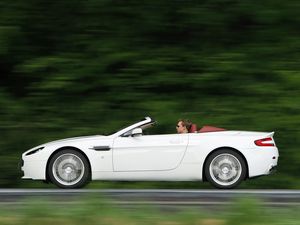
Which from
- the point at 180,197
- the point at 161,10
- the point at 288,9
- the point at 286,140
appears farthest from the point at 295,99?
the point at 180,197

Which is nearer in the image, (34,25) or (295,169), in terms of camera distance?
(295,169)

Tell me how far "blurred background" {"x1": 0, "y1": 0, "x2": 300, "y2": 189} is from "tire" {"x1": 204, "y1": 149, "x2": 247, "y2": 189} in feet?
12.3

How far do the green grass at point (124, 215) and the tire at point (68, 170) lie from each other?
3.49 m

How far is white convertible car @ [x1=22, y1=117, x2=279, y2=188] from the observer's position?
12039 mm

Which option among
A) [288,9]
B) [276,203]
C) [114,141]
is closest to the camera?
[276,203]

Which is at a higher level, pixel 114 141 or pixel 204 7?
pixel 204 7

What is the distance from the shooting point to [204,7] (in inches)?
664

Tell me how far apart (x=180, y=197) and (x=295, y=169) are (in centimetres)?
539

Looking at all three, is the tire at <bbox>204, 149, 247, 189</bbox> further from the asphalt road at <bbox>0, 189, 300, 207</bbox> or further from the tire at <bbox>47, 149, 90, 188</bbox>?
the tire at <bbox>47, 149, 90, 188</bbox>

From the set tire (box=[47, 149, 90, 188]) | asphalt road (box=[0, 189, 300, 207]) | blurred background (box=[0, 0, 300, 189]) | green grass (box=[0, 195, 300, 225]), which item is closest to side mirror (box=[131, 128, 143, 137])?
tire (box=[47, 149, 90, 188])

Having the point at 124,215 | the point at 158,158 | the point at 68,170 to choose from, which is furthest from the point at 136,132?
the point at 124,215

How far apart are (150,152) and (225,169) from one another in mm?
1247

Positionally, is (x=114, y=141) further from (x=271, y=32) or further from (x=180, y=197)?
(x=271, y=32)

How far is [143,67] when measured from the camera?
54.7ft
